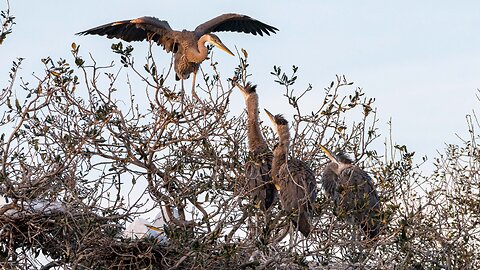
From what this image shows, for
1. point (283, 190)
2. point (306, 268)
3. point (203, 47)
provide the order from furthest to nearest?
1. point (203, 47)
2. point (283, 190)
3. point (306, 268)

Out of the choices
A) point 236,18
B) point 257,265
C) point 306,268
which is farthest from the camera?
point 236,18

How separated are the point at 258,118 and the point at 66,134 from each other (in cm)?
270

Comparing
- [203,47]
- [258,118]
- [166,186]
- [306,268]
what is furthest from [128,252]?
[203,47]

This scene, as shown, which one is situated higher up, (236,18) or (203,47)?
(236,18)

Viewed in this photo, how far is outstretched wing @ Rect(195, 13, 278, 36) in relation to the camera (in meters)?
10.6

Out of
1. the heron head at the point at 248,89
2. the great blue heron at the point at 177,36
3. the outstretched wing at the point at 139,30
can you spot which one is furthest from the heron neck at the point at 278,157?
the outstretched wing at the point at 139,30

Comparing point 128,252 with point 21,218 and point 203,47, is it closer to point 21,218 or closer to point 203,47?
point 21,218

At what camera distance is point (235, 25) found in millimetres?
10969

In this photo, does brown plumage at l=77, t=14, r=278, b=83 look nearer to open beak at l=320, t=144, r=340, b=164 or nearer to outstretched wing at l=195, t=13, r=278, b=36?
outstretched wing at l=195, t=13, r=278, b=36

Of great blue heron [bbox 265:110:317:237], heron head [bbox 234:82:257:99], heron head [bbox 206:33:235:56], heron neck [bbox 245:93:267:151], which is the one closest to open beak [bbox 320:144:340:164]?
great blue heron [bbox 265:110:317:237]

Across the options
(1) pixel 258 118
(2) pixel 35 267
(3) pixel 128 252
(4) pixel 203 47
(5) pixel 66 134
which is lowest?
(2) pixel 35 267

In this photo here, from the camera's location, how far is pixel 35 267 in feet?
20.8

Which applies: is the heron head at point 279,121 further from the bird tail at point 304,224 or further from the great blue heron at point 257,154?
the bird tail at point 304,224

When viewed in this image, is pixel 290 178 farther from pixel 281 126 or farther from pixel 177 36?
pixel 177 36
